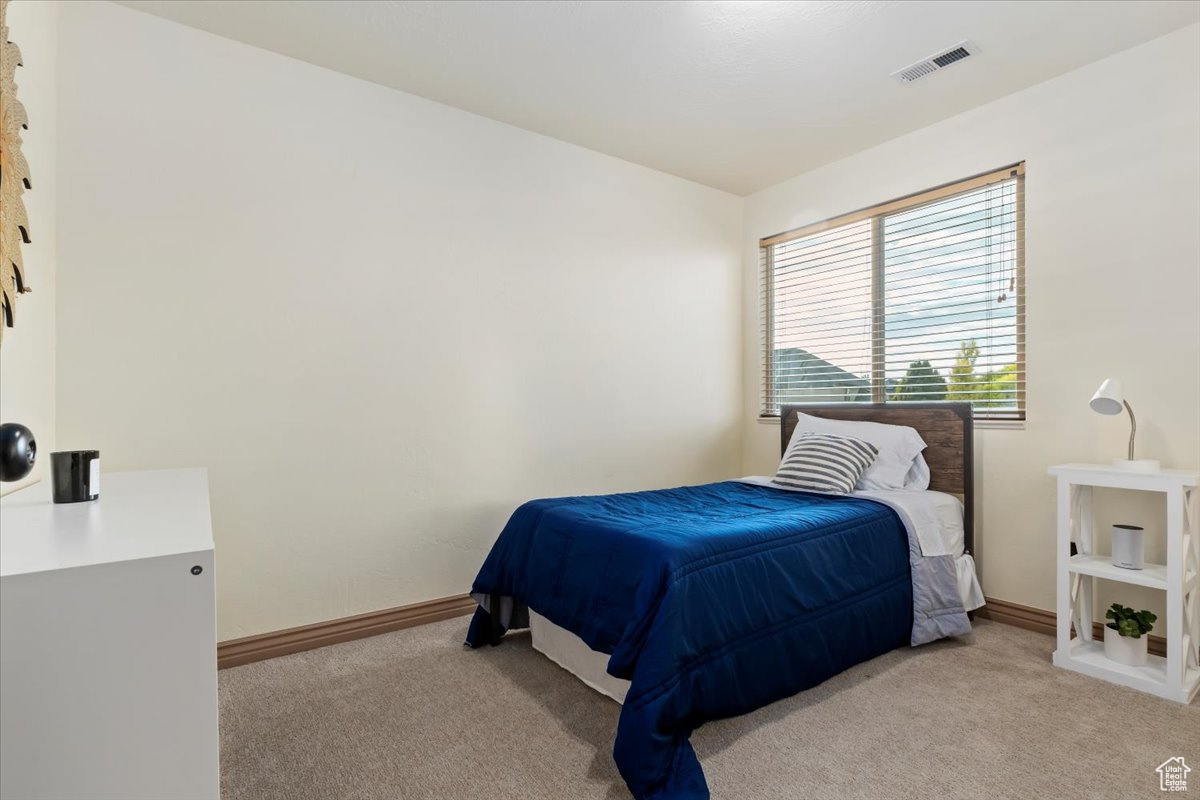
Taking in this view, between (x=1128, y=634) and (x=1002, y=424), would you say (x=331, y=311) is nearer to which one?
(x=1002, y=424)

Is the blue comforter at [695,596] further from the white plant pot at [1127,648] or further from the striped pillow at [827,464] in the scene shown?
the white plant pot at [1127,648]

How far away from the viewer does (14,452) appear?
1.19m

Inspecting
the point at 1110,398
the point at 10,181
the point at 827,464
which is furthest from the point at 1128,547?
the point at 10,181

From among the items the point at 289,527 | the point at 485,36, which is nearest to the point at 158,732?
the point at 289,527

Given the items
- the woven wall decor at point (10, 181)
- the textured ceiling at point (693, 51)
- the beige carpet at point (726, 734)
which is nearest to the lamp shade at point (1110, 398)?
the beige carpet at point (726, 734)

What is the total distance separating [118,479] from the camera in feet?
5.84

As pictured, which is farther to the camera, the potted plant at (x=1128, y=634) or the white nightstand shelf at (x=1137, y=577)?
the potted plant at (x=1128, y=634)

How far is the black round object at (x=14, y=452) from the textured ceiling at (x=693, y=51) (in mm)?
1849

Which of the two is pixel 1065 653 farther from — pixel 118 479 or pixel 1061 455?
pixel 118 479

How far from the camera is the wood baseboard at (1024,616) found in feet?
8.96

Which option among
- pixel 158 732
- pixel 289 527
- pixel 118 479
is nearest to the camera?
pixel 158 732

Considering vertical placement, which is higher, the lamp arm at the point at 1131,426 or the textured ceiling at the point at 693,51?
the textured ceiling at the point at 693,51

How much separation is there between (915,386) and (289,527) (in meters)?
3.23

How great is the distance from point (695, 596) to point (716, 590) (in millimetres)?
95
